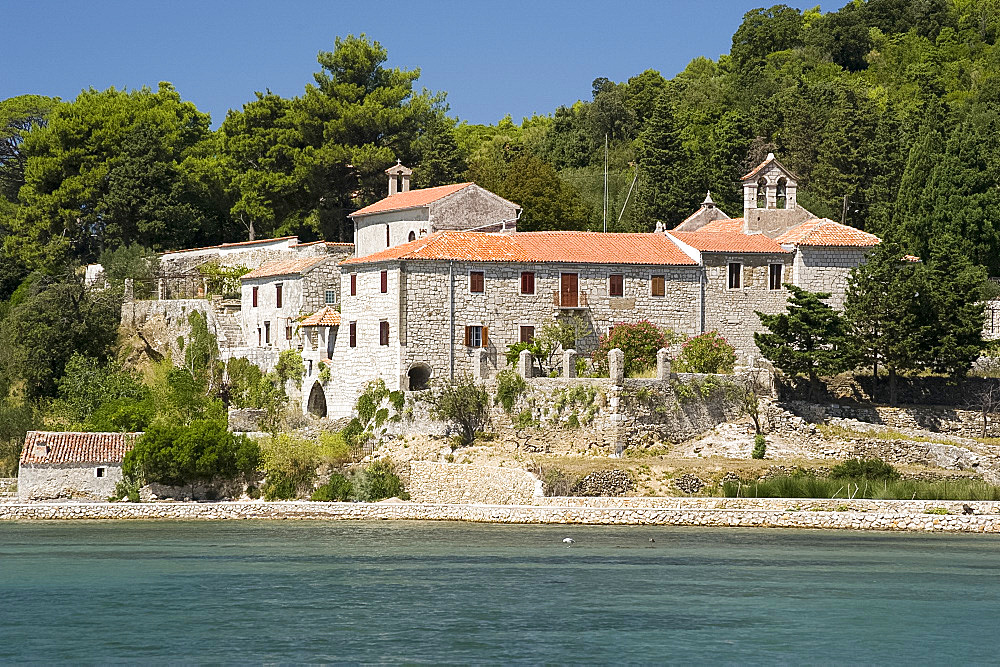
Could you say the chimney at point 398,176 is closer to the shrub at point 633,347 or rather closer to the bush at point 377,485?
the shrub at point 633,347

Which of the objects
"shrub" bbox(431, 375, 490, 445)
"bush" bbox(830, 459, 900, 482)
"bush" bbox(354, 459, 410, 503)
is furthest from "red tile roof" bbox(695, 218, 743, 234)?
"bush" bbox(354, 459, 410, 503)

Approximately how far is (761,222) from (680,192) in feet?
38.5

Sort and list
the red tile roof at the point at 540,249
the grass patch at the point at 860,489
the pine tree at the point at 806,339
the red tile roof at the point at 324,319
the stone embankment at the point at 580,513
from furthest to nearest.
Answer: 1. the red tile roof at the point at 324,319
2. the red tile roof at the point at 540,249
3. the pine tree at the point at 806,339
4. the grass patch at the point at 860,489
5. the stone embankment at the point at 580,513

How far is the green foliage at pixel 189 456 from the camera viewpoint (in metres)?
46.5

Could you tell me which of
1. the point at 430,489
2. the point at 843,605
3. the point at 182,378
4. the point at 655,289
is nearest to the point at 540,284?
the point at 655,289

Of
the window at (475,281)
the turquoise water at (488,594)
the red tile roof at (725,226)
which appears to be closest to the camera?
the turquoise water at (488,594)

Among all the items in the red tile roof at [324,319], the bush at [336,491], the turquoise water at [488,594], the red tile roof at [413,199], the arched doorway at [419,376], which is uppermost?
the red tile roof at [413,199]

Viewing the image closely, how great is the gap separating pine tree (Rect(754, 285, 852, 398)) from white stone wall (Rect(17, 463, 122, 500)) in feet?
74.5

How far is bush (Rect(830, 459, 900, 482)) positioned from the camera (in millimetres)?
A: 44562

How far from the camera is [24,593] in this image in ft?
108

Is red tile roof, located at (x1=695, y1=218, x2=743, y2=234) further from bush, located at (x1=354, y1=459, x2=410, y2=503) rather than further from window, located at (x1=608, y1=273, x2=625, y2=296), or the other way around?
bush, located at (x1=354, y1=459, x2=410, y2=503)

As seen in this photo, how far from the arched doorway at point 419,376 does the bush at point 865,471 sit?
14.5m

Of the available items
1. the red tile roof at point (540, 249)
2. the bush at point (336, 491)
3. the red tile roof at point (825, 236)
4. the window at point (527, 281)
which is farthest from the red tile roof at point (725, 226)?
the bush at point (336, 491)

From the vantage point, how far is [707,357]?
167 feet
